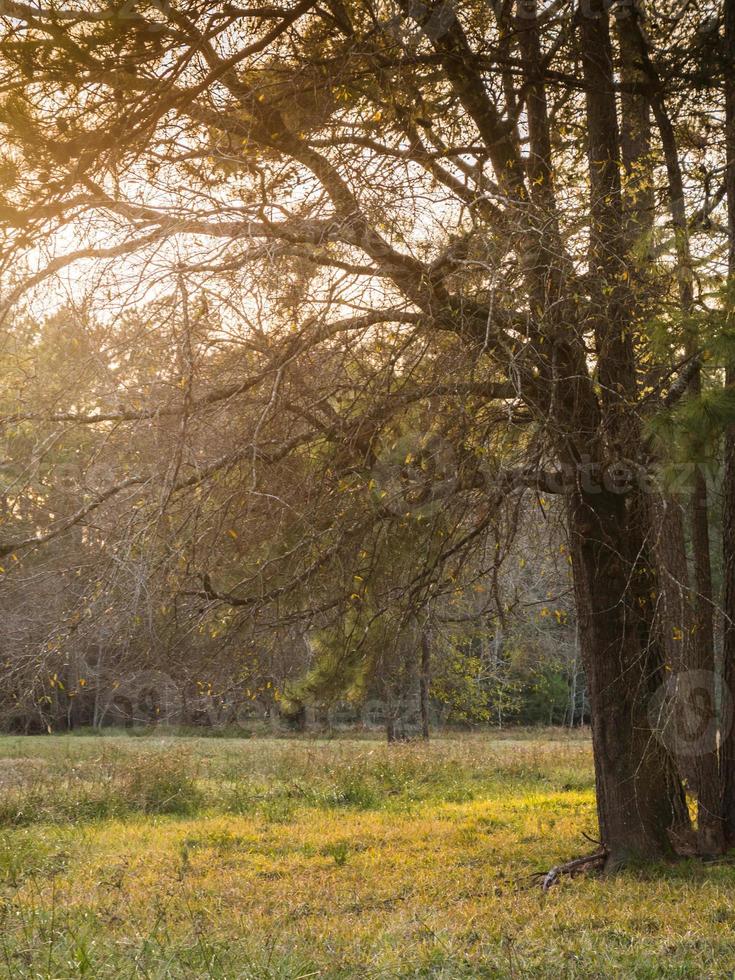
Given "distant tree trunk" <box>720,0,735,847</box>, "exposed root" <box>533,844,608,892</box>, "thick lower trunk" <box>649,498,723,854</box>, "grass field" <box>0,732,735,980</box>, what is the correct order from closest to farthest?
"grass field" <box>0,732,735,980</box> → "distant tree trunk" <box>720,0,735,847</box> → "exposed root" <box>533,844,608,892</box> → "thick lower trunk" <box>649,498,723,854</box>

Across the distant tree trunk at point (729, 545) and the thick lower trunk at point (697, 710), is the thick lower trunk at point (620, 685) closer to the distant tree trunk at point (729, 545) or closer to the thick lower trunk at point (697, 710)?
the thick lower trunk at point (697, 710)

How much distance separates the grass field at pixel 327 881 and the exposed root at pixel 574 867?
0.41 feet

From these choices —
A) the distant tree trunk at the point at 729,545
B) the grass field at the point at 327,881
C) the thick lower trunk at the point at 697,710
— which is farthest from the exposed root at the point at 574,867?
the distant tree trunk at the point at 729,545

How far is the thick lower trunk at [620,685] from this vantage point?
26.4 ft

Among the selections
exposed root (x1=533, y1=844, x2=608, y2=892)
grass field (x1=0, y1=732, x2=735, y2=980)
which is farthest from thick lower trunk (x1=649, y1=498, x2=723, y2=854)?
exposed root (x1=533, y1=844, x2=608, y2=892)

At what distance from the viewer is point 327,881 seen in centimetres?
799

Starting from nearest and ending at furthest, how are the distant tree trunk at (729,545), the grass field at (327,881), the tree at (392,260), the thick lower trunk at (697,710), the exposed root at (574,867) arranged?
the grass field at (327,881)
the tree at (392,260)
the distant tree trunk at (729,545)
the exposed root at (574,867)
the thick lower trunk at (697,710)

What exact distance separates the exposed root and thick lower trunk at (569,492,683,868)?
0.13 metres

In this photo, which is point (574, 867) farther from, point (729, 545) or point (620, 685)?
point (729, 545)

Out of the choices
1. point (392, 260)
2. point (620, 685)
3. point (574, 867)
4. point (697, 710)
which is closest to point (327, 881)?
point (574, 867)

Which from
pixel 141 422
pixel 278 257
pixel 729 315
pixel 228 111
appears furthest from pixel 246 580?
pixel 729 315

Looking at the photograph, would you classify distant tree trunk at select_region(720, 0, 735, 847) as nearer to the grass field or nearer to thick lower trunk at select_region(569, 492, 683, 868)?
thick lower trunk at select_region(569, 492, 683, 868)

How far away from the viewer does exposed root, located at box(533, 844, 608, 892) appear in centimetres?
787

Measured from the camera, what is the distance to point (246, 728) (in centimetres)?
3603
